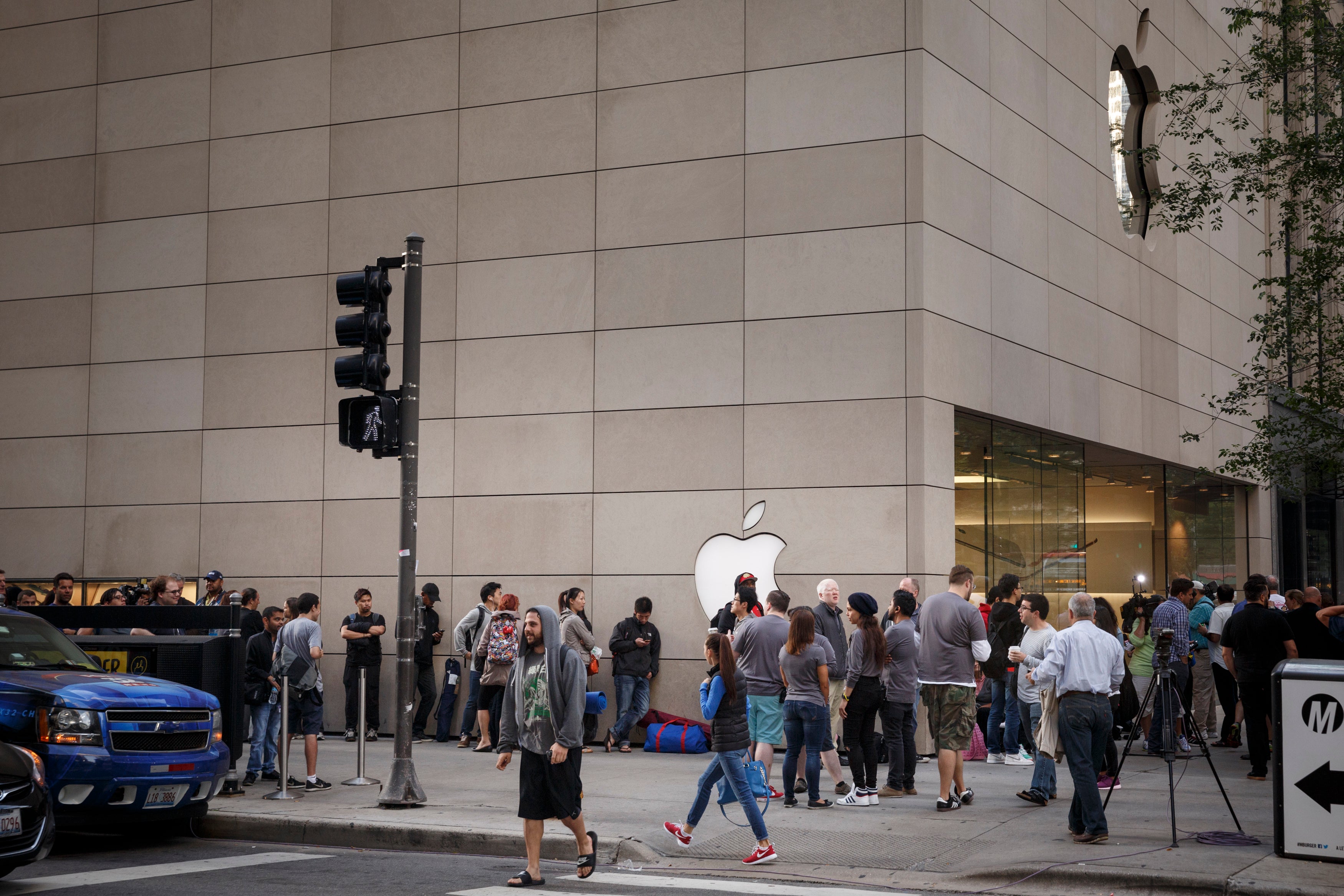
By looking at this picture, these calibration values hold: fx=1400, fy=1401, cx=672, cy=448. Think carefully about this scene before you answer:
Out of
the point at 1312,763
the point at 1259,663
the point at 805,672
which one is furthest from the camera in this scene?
the point at 1259,663

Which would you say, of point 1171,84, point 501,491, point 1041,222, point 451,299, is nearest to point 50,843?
point 501,491

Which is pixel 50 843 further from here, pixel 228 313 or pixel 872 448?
pixel 228 313

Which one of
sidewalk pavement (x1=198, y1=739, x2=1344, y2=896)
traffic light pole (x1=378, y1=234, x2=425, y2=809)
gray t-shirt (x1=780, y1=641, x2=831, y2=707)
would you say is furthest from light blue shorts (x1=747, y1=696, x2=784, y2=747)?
traffic light pole (x1=378, y1=234, x2=425, y2=809)

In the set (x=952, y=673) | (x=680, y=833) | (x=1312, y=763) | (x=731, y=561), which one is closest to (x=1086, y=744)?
(x=1312, y=763)

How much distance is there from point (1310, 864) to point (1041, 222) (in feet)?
44.2

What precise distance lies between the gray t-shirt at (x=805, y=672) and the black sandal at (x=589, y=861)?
299 centimetres

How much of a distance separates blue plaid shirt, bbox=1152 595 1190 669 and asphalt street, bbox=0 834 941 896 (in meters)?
8.46

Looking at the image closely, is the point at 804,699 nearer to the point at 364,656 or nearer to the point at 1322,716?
the point at 1322,716

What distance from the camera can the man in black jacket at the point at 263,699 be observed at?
13.7 m

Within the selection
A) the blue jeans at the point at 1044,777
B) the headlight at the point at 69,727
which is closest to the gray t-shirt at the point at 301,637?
the headlight at the point at 69,727

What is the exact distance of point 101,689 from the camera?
35.8 feet

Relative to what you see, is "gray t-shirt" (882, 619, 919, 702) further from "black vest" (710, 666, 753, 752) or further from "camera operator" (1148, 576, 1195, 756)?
"camera operator" (1148, 576, 1195, 756)

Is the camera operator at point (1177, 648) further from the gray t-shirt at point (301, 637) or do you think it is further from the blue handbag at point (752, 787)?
the gray t-shirt at point (301, 637)

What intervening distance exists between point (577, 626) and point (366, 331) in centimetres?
545
